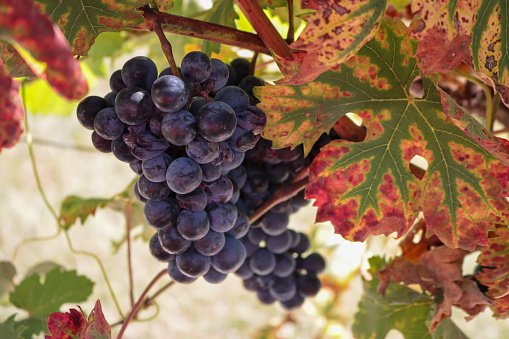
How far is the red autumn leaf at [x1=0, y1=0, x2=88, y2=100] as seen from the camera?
0.25 m

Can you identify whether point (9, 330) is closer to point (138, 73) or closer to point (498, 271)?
point (138, 73)

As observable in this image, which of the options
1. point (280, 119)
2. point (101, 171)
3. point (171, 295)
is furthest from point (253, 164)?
point (101, 171)

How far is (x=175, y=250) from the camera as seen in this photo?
519 mm

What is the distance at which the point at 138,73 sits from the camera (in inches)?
18.8

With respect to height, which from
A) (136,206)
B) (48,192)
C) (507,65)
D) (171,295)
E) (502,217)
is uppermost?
(48,192)

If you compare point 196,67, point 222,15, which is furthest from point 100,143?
point 222,15

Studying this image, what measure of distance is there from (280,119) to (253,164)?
0.43ft

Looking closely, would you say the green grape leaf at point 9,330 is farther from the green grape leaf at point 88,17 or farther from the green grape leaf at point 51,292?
the green grape leaf at point 88,17

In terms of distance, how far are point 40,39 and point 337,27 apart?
248 millimetres

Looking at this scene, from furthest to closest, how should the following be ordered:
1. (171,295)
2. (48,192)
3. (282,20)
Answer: (48,192)
(171,295)
(282,20)

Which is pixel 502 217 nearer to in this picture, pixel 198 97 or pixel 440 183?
pixel 440 183

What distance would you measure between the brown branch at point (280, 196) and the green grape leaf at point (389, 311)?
0.76 feet

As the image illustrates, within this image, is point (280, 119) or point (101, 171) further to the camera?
point (101, 171)

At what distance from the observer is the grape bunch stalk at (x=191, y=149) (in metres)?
0.44
